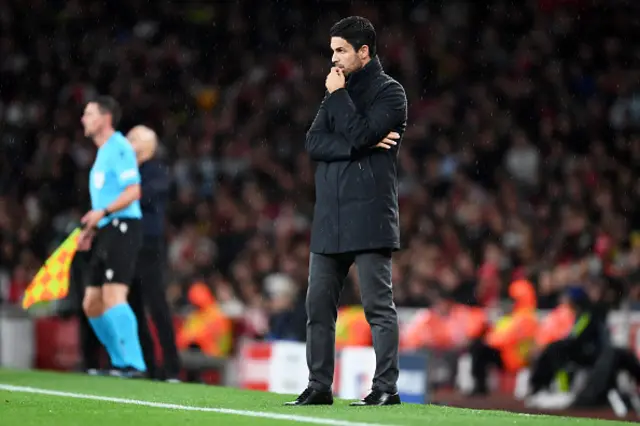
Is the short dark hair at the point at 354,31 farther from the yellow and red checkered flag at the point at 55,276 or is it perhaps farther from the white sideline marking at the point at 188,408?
the yellow and red checkered flag at the point at 55,276

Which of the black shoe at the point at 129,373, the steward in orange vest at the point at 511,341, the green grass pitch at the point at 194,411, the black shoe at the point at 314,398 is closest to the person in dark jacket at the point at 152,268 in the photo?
the black shoe at the point at 129,373

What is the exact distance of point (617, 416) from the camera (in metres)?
13.0

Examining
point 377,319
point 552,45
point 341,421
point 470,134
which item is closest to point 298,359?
point 377,319

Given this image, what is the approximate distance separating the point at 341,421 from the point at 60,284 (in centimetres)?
458

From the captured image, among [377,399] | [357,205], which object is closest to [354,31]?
[357,205]

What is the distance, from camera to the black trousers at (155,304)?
1079 centimetres

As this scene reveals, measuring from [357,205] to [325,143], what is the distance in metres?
0.37

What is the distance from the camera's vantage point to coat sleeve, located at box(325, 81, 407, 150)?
7219 mm

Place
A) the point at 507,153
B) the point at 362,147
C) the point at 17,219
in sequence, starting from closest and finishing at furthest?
1. the point at 362,147
2. the point at 507,153
3. the point at 17,219

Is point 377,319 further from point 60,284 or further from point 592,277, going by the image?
point 592,277

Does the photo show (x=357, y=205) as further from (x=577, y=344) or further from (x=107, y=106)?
(x=577, y=344)

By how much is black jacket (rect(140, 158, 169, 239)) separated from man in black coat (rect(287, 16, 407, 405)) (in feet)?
12.3

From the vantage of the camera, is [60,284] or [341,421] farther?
[60,284]

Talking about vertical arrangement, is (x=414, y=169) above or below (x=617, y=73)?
below
